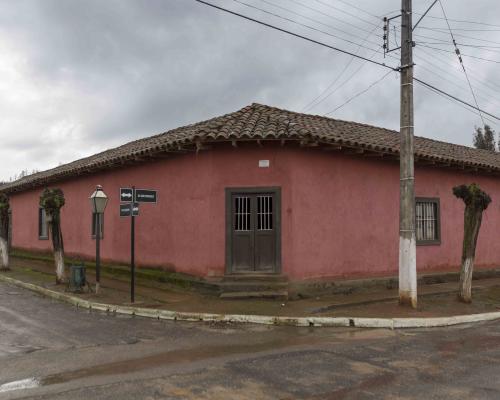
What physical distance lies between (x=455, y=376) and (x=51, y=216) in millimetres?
9914

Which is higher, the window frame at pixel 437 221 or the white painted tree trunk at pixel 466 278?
the window frame at pixel 437 221

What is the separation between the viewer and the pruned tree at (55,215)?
1214 centimetres

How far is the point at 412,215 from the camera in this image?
32.0 ft

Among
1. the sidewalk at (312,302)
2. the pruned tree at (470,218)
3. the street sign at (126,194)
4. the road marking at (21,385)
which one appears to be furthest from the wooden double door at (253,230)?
the road marking at (21,385)

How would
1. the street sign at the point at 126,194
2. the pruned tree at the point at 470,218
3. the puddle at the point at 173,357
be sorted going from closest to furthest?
the puddle at the point at 173,357
the street sign at the point at 126,194
the pruned tree at the point at 470,218

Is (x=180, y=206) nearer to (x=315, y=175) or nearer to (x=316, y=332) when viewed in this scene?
(x=315, y=175)

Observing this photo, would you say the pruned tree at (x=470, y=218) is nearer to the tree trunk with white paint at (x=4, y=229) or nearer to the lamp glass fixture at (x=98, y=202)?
the lamp glass fixture at (x=98, y=202)

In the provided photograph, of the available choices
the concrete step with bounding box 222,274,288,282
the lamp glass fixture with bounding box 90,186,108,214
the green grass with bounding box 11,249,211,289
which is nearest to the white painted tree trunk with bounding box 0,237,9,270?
the green grass with bounding box 11,249,211,289

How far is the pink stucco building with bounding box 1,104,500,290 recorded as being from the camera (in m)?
10.9

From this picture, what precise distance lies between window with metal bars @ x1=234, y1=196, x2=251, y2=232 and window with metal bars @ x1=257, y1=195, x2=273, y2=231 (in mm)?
226

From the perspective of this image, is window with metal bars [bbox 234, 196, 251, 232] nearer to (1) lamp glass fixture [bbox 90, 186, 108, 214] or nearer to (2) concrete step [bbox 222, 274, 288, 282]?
(2) concrete step [bbox 222, 274, 288, 282]

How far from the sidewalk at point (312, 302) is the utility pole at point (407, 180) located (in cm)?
49

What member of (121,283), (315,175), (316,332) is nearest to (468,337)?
(316,332)

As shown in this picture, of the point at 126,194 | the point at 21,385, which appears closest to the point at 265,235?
the point at 126,194
